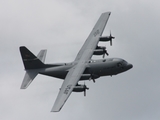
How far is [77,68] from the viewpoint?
10506cm

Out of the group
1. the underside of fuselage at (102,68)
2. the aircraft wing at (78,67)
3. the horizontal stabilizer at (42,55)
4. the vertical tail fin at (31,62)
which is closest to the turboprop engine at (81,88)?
the aircraft wing at (78,67)

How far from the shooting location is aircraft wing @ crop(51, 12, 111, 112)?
96.8m

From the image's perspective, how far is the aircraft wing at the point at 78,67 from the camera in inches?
3810

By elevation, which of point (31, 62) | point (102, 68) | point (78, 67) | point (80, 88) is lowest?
point (80, 88)

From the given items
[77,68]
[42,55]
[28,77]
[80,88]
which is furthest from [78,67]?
[42,55]

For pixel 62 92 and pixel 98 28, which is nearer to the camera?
pixel 62 92

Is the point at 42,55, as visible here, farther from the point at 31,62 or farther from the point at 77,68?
the point at 77,68

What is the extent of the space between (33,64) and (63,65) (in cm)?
614

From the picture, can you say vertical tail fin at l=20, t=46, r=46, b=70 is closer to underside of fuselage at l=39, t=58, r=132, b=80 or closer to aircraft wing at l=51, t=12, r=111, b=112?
underside of fuselage at l=39, t=58, r=132, b=80

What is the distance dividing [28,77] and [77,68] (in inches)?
389

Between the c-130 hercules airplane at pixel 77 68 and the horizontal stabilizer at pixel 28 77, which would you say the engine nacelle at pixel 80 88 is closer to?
the c-130 hercules airplane at pixel 77 68

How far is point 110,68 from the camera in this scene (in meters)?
A: 105

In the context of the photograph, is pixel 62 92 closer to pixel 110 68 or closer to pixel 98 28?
pixel 110 68

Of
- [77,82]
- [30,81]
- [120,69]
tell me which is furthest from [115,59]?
[30,81]
